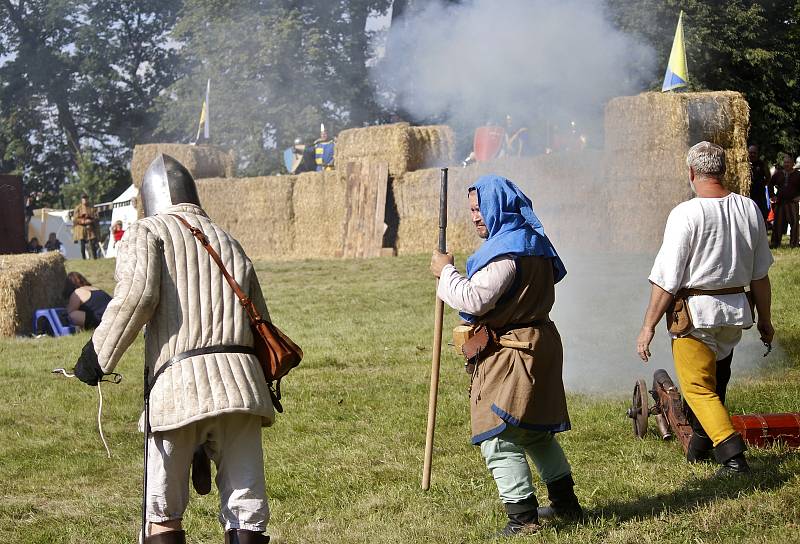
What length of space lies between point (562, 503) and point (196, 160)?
19.0 m

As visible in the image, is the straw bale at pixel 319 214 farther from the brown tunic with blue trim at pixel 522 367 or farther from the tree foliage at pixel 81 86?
the tree foliage at pixel 81 86

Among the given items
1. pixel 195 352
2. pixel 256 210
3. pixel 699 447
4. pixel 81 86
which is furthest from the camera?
pixel 81 86

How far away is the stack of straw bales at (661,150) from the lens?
50.9ft

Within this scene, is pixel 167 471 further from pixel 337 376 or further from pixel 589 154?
pixel 589 154

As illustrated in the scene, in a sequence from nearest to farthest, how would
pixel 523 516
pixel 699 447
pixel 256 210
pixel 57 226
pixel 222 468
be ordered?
pixel 222 468
pixel 523 516
pixel 699 447
pixel 256 210
pixel 57 226

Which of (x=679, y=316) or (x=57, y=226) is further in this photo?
(x=57, y=226)

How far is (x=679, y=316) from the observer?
17.2 ft

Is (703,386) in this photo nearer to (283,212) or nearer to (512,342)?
(512,342)

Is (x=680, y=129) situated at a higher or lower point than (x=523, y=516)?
higher

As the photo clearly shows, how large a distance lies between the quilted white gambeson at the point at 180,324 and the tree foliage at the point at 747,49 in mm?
15557

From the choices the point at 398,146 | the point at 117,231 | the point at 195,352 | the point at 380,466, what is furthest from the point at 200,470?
the point at 117,231

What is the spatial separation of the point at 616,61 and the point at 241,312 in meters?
15.7

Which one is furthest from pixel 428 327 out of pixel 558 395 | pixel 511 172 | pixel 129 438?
pixel 558 395

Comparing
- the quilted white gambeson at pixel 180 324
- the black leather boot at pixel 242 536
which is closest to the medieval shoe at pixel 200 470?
the black leather boot at pixel 242 536
